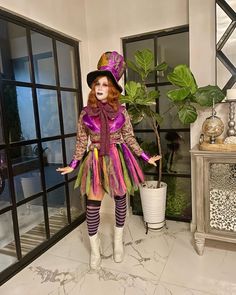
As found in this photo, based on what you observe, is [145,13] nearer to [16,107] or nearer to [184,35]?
[184,35]

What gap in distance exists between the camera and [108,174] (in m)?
1.67

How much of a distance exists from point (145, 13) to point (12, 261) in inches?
91.1

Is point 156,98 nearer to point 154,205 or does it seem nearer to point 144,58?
point 144,58

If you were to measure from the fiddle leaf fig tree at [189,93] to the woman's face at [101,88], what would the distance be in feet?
1.67

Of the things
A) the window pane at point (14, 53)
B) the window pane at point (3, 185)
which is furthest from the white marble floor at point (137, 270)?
the window pane at point (14, 53)

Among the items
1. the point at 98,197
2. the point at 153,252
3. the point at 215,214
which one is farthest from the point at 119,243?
the point at 215,214

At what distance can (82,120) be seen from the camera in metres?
1.72

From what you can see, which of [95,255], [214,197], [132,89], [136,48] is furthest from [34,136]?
[214,197]

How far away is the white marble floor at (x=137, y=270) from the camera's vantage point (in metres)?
1.51

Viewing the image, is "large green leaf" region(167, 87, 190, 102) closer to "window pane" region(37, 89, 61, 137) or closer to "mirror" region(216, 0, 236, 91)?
"mirror" region(216, 0, 236, 91)

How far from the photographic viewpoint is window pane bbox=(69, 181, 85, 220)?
2377 millimetres

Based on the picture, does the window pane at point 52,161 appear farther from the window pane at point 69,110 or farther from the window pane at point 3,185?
the window pane at point 3,185

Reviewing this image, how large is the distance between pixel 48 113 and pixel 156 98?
0.93 metres

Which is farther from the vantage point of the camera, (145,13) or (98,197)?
(145,13)
